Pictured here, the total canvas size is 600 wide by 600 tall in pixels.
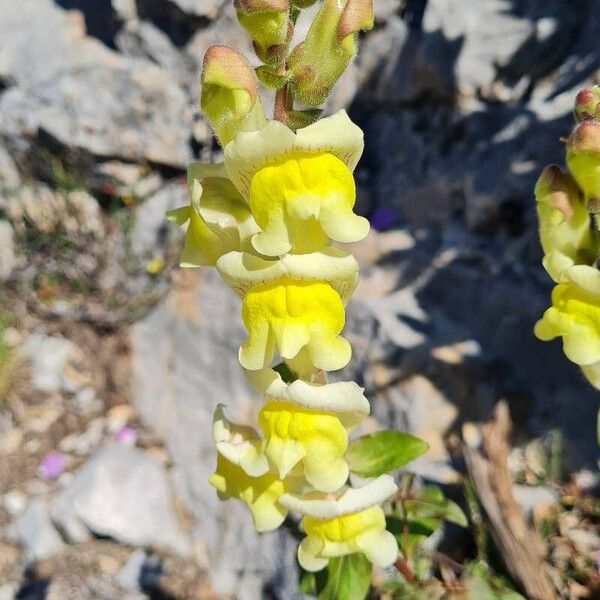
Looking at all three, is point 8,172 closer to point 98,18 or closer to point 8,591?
point 98,18

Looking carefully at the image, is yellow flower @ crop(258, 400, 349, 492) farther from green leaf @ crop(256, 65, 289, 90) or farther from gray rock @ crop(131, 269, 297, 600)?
gray rock @ crop(131, 269, 297, 600)

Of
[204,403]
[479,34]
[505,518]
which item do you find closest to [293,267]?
[505,518]

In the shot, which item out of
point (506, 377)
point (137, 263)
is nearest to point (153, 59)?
point (137, 263)

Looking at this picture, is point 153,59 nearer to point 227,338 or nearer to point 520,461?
point 227,338

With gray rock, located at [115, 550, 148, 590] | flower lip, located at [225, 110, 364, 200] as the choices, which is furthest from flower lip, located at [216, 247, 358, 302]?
gray rock, located at [115, 550, 148, 590]

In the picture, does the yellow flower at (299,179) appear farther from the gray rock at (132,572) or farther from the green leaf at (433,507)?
the gray rock at (132,572)

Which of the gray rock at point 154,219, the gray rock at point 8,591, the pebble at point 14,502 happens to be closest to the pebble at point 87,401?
the pebble at point 14,502
